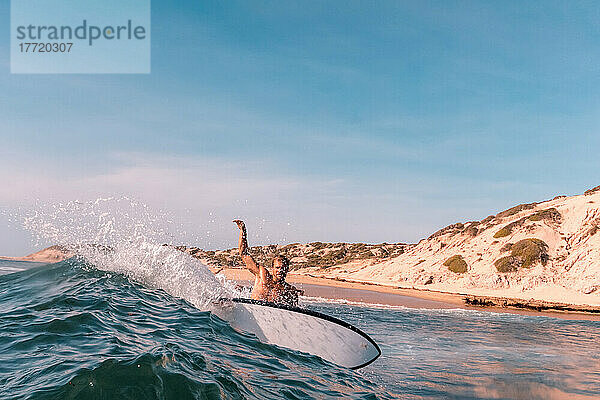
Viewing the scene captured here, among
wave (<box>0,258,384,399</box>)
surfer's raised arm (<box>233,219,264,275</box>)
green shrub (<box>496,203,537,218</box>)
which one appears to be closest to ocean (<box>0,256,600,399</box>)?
wave (<box>0,258,384,399</box>)

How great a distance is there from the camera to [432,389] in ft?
26.9

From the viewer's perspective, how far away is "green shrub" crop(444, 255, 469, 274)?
38219 millimetres

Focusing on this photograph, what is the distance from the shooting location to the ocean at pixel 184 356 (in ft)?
17.1

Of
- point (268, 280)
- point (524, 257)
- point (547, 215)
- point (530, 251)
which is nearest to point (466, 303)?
point (524, 257)

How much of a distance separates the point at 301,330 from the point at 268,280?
5.81 feet

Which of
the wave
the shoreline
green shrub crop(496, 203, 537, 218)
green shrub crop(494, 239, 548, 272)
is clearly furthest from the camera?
green shrub crop(496, 203, 537, 218)

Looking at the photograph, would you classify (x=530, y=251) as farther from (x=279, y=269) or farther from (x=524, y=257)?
(x=279, y=269)

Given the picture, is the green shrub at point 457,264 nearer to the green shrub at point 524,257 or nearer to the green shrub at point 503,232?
the green shrub at point 524,257

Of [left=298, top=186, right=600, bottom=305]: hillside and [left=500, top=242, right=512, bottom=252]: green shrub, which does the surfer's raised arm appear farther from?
[left=500, top=242, right=512, bottom=252]: green shrub

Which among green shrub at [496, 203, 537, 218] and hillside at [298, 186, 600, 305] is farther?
green shrub at [496, 203, 537, 218]

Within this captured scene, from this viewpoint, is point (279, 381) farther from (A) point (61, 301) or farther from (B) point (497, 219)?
(B) point (497, 219)

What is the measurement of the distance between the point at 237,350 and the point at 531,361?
335 inches

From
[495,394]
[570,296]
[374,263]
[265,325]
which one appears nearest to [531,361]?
[495,394]

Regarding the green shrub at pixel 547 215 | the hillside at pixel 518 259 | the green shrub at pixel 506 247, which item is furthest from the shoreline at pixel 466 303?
the green shrub at pixel 547 215
